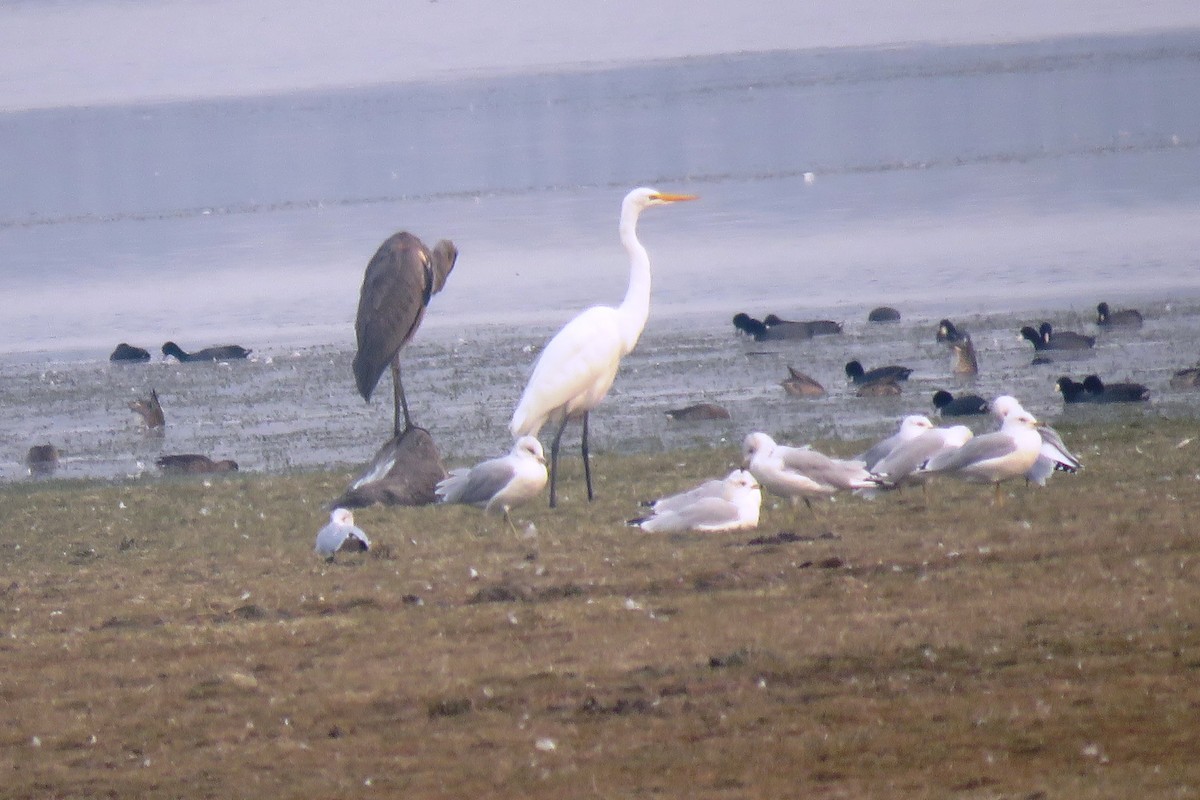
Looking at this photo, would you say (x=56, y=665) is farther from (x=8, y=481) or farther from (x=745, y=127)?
(x=745, y=127)

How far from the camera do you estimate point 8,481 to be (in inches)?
563

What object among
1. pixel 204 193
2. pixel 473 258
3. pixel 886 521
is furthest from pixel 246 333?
pixel 204 193

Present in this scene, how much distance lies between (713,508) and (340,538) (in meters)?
1.88

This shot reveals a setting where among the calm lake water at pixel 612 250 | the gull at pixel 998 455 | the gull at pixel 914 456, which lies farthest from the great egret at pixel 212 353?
the gull at pixel 998 455

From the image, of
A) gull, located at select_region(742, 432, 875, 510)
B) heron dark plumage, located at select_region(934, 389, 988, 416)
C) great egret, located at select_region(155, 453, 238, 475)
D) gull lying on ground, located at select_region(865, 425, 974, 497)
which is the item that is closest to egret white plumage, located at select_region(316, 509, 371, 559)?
gull, located at select_region(742, 432, 875, 510)

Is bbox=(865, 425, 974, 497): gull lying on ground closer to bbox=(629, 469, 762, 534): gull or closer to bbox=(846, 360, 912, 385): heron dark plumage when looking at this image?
bbox=(629, 469, 762, 534): gull

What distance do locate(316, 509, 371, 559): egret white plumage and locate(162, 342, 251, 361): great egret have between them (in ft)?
34.8

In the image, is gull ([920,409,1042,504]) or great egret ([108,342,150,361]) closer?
gull ([920,409,1042,504])

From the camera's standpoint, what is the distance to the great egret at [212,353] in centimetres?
1988

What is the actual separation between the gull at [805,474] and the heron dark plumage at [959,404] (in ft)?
13.7

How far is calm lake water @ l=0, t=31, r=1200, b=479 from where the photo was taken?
1612cm

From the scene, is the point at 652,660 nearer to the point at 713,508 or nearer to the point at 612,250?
the point at 713,508

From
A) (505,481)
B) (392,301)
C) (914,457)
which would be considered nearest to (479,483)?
(505,481)

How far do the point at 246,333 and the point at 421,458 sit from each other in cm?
1140
